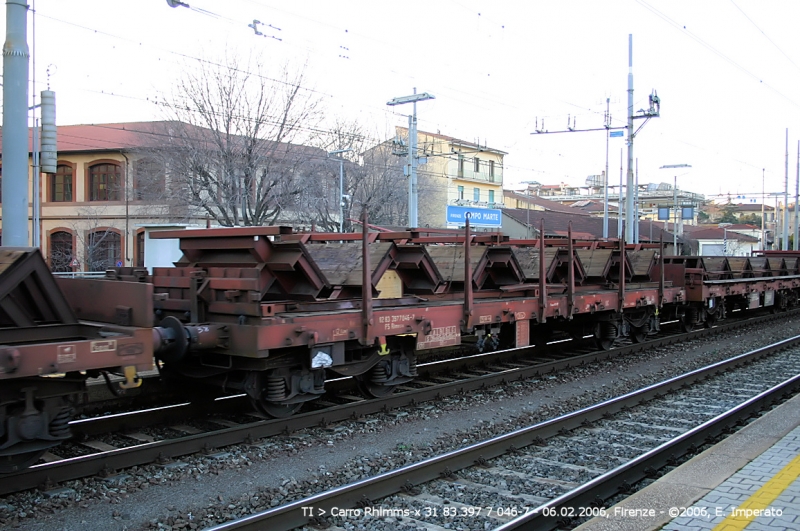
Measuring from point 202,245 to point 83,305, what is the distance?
178 centimetres

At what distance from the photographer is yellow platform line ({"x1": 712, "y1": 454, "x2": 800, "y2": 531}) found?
4441mm

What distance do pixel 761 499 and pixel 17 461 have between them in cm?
597

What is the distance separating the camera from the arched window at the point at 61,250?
3878 centimetres

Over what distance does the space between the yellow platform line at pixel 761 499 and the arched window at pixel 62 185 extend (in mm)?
43880

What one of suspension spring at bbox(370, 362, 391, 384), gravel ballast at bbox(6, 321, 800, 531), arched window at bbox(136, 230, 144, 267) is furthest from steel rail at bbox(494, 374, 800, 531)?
arched window at bbox(136, 230, 144, 267)

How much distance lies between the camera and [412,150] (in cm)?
2495

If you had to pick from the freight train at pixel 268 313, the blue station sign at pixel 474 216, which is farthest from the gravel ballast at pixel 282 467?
the blue station sign at pixel 474 216

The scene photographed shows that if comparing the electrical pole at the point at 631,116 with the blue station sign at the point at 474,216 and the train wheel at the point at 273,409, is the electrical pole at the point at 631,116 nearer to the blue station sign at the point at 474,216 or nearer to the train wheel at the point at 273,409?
the blue station sign at the point at 474,216

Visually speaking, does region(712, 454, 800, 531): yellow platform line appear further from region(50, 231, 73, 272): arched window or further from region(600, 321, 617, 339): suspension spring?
region(50, 231, 73, 272): arched window

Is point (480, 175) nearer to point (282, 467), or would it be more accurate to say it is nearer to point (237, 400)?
point (237, 400)

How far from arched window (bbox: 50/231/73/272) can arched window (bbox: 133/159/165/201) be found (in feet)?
23.2

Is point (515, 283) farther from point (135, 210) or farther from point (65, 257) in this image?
point (65, 257)

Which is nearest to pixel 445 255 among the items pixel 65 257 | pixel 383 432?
pixel 383 432

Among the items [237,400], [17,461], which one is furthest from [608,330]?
[17,461]
